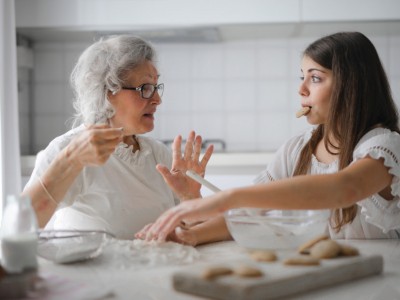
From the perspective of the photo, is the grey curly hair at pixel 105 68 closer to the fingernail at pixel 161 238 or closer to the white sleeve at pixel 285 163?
the white sleeve at pixel 285 163

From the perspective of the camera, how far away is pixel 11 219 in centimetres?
95

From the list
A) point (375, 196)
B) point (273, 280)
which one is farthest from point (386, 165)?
point (273, 280)

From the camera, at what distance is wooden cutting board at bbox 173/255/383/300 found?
87 centimetres

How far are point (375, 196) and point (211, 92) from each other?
253cm

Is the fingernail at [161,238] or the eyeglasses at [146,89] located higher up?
the eyeglasses at [146,89]

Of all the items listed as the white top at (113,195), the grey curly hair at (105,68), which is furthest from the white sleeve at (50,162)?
the grey curly hair at (105,68)

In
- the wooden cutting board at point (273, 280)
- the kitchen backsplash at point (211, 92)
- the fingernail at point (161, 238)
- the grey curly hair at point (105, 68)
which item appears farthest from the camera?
the kitchen backsplash at point (211, 92)

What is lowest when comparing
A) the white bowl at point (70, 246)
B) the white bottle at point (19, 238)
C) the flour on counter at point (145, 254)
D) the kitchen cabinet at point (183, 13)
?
the flour on counter at point (145, 254)

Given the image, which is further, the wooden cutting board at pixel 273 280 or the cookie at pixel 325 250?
the cookie at pixel 325 250

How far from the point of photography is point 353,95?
67.2 inches

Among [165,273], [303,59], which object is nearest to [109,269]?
[165,273]

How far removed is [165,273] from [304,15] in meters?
2.72

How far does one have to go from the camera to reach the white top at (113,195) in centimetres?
180

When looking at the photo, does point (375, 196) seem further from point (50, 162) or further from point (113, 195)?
point (50, 162)
